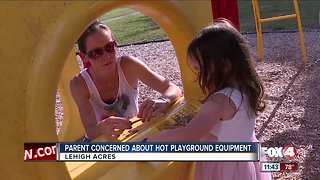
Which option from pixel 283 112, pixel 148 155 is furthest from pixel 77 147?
pixel 283 112

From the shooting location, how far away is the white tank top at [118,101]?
238 cm

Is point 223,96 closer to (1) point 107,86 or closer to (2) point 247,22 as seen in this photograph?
(1) point 107,86

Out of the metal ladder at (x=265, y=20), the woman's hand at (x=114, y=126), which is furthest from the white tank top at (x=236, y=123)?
the metal ladder at (x=265, y=20)

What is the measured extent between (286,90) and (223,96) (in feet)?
9.54

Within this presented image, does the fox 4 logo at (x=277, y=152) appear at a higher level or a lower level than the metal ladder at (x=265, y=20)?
lower

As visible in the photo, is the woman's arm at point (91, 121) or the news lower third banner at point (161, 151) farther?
the woman's arm at point (91, 121)

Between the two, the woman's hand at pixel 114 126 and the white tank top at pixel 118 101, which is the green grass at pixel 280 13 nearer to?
the white tank top at pixel 118 101

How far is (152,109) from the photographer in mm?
2209

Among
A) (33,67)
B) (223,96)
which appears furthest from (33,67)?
(223,96)

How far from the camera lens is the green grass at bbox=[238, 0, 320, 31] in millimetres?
8438

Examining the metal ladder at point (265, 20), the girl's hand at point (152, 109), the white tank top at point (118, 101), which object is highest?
the metal ladder at point (265, 20)

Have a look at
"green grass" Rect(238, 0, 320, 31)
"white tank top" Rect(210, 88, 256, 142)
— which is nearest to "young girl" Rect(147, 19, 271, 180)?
"white tank top" Rect(210, 88, 256, 142)

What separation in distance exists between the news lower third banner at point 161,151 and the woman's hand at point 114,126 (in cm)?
17

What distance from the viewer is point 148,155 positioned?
1.81 meters
